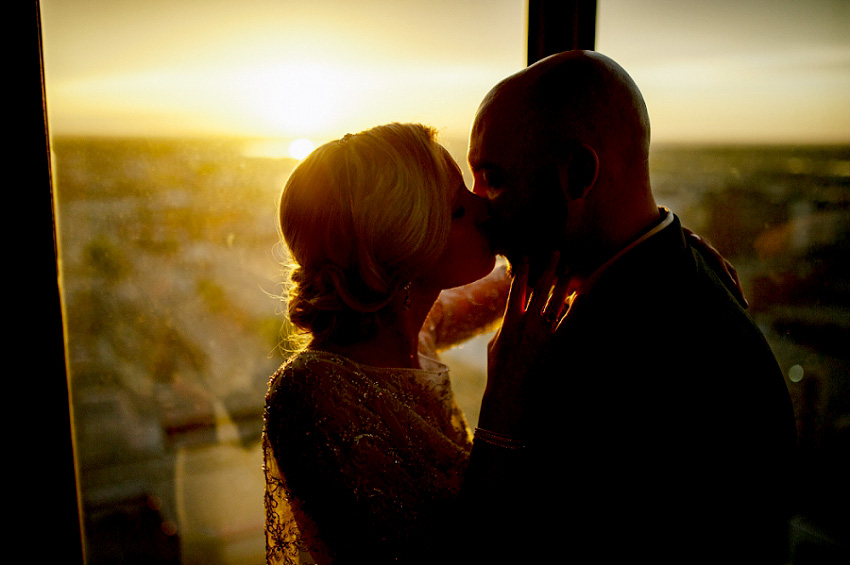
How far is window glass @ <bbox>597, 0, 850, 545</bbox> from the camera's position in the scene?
126 centimetres

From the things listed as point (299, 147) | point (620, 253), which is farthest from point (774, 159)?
point (299, 147)

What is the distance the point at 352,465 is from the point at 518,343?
34 cm

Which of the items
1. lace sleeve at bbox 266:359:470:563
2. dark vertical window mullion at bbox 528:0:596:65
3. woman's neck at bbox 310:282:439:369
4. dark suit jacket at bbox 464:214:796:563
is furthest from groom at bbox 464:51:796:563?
dark vertical window mullion at bbox 528:0:596:65

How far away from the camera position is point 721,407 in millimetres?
758

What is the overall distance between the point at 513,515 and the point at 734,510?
12.2 inches

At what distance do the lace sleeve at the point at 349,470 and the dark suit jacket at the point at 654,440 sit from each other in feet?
0.39

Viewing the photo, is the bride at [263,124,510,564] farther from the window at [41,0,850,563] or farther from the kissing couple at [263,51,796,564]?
the window at [41,0,850,563]

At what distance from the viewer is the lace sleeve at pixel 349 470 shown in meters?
0.87

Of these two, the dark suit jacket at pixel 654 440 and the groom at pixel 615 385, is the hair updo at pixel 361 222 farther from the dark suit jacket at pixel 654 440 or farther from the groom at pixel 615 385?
the dark suit jacket at pixel 654 440

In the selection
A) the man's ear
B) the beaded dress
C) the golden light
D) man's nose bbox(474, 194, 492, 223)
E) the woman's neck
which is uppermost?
the golden light

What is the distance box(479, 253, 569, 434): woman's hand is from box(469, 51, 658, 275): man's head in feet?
0.23

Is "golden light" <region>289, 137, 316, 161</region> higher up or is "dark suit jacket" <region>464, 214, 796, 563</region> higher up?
"golden light" <region>289, 137, 316, 161</region>

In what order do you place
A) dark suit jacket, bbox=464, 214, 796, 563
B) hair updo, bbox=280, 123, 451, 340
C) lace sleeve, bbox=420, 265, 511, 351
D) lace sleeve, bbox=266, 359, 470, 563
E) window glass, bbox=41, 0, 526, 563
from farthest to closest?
lace sleeve, bbox=420, 265, 511, 351
window glass, bbox=41, 0, 526, 563
hair updo, bbox=280, 123, 451, 340
lace sleeve, bbox=266, 359, 470, 563
dark suit jacket, bbox=464, 214, 796, 563

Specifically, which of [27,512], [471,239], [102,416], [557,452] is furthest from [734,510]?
[102,416]
